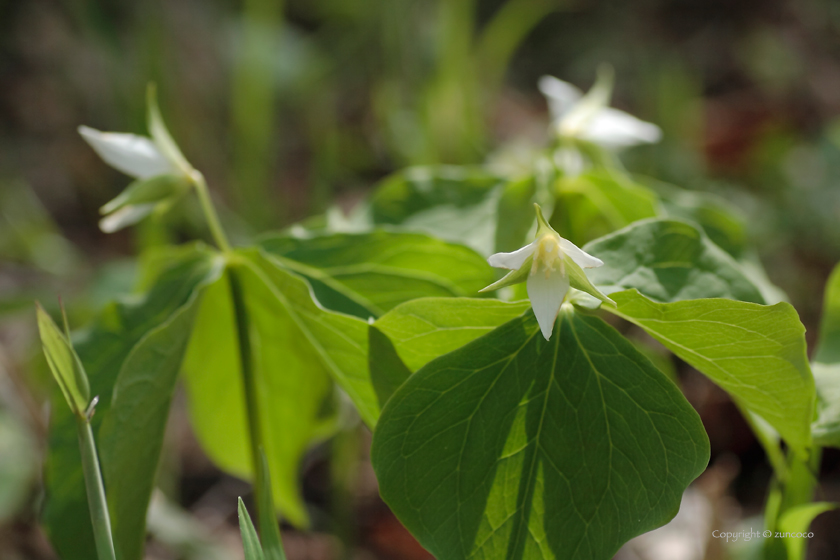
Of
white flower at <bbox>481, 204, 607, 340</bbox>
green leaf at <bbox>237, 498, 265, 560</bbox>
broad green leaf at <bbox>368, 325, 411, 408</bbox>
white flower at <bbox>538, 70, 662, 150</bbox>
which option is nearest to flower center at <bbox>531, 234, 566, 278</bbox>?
white flower at <bbox>481, 204, 607, 340</bbox>

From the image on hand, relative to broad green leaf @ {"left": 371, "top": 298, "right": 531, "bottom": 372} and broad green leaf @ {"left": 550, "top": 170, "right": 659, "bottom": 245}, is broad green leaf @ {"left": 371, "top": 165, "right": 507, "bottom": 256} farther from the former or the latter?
broad green leaf @ {"left": 371, "top": 298, "right": 531, "bottom": 372}

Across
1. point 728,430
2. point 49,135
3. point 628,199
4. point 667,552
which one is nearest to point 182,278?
point 628,199

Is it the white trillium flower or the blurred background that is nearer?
the white trillium flower

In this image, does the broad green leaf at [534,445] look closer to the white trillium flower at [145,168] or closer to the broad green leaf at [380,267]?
the broad green leaf at [380,267]

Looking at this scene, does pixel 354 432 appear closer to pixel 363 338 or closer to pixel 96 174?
pixel 363 338

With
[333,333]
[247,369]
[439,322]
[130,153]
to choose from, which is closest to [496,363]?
[439,322]

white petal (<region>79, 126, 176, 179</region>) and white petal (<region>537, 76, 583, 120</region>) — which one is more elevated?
white petal (<region>537, 76, 583, 120</region>)

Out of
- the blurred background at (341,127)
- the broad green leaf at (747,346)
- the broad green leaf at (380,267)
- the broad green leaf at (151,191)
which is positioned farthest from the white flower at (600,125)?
the blurred background at (341,127)

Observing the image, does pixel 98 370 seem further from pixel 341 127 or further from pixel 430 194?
pixel 341 127
